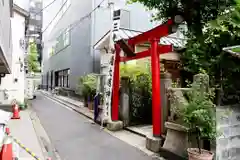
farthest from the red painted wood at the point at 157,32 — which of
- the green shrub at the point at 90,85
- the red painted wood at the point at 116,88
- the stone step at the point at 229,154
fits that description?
the green shrub at the point at 90,85

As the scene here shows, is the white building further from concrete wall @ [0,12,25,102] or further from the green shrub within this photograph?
the green shrub

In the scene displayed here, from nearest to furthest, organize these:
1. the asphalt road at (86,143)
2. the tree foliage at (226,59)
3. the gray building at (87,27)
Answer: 1. the tree foliage at (226,59)
2. the asphalt road at (86,143)
3. the gray building at (87,27)

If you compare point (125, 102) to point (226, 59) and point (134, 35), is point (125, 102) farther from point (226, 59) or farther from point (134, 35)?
point (134, 35)

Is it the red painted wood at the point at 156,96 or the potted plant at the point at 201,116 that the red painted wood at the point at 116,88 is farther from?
the potted plant at the point at 201,116

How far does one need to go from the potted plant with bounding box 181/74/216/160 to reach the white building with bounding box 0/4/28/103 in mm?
11895

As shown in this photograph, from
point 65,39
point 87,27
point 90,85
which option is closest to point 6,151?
point 90,85

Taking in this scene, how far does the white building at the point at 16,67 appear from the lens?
1425 centimetres

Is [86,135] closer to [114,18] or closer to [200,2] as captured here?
[114,18]

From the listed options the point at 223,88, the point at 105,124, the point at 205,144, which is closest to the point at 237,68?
the point at 223,88

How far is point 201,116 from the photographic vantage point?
5.21m

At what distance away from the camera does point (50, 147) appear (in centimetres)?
796

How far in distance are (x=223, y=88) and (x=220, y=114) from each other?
100 centimetres

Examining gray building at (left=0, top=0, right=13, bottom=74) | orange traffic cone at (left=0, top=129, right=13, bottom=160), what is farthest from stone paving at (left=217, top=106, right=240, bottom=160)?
gray building at (left=0, top=0, right=13, bottom=74)

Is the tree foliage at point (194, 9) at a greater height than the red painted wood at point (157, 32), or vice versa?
the tree foliage at point (194, 9)
